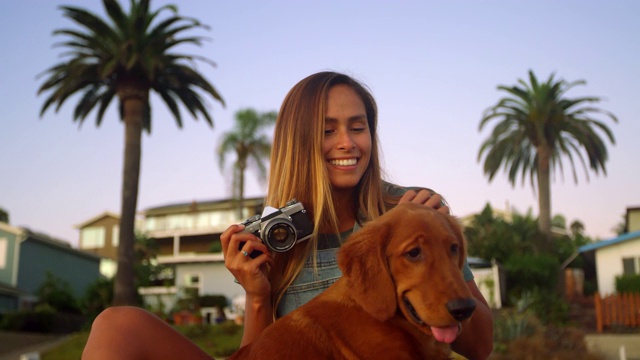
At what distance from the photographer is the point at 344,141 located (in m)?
3.28

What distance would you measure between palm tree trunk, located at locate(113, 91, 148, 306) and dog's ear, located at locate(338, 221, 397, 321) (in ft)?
80.2

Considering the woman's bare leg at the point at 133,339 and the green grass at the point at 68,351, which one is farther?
the green grass at the point at 68,351

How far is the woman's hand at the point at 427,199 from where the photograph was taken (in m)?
2.76

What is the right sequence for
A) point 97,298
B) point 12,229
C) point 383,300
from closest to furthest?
1. point 383,300
2. point 97,298
3. point 12,229

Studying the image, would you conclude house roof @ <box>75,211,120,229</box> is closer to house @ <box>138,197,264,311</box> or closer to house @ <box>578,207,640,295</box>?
house @ <box>138,197,264,311</box>

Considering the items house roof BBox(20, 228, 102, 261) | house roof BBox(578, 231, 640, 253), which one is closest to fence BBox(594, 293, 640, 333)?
house roof BBox(578, 231, 640, 253)

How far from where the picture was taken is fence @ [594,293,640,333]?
845 inches

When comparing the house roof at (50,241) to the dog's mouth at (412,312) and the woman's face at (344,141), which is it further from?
the dog's mouth at (412,312)

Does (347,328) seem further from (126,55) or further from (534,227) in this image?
(534,227)

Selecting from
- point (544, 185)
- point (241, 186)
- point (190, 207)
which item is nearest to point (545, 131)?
point (544, 185)

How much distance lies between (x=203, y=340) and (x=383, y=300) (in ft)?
65.0

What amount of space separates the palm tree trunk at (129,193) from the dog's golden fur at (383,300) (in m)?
24.4

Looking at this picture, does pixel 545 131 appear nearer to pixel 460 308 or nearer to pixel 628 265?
pixel 628 265

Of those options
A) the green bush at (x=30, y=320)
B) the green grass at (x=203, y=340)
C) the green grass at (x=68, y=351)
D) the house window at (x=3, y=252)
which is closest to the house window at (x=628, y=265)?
the green grass at (x=203, y=340)
